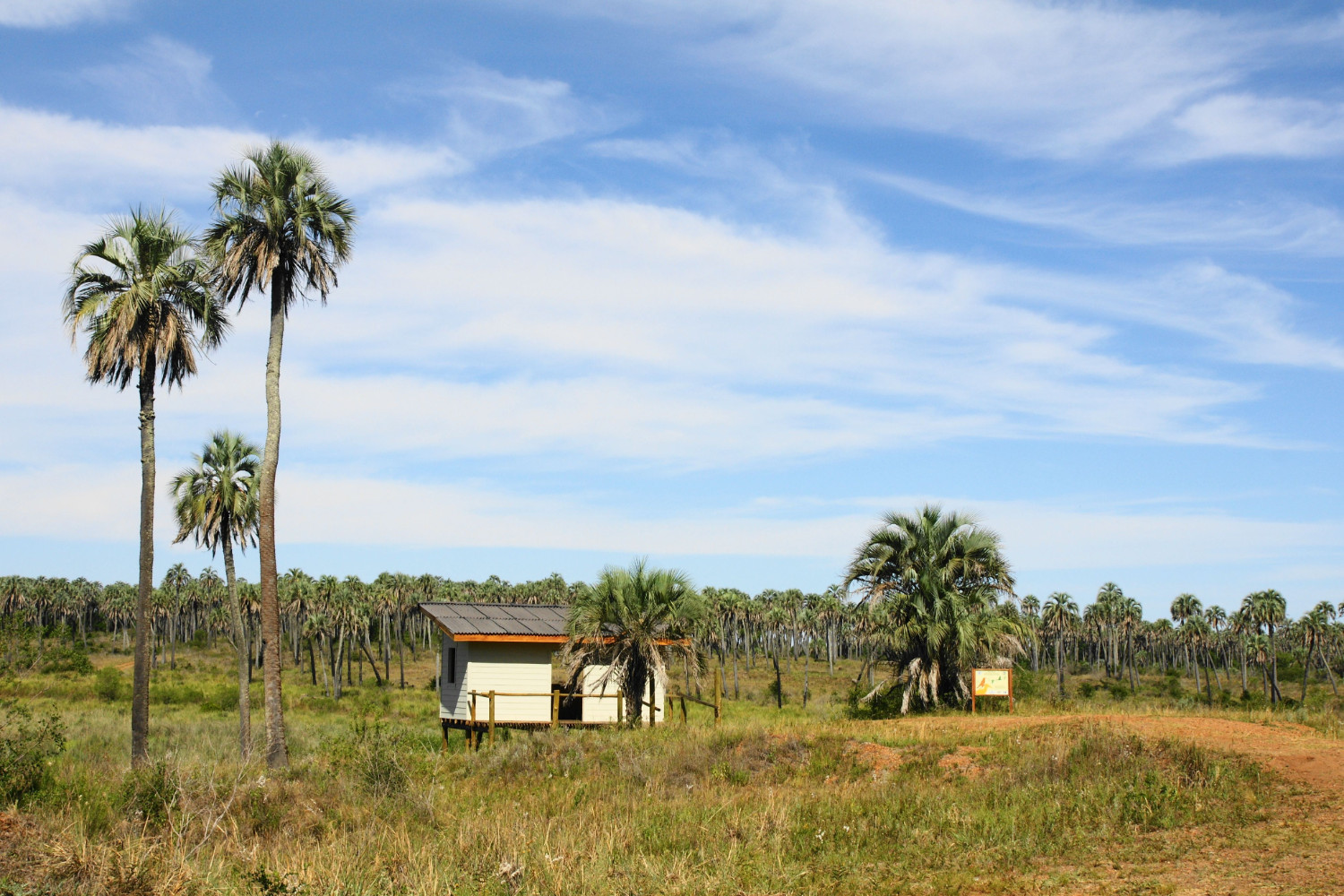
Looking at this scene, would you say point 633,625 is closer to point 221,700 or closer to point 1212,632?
point 221,700

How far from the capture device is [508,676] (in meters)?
28.9

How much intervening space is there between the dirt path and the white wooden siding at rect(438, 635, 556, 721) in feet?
55.2

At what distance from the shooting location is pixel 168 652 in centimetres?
10944

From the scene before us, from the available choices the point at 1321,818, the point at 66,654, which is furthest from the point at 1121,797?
the point at 66,654

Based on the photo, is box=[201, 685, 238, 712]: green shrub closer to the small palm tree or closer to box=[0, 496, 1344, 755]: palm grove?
box=[0, 496, 1344, 755]: palm grove

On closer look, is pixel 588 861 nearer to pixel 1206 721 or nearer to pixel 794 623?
pixel 1206 721

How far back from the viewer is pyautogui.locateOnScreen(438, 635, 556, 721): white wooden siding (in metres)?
28.7

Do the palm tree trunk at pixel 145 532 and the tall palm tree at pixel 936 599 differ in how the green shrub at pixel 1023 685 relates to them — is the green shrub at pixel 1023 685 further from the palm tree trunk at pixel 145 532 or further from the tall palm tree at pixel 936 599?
the palm tree trunk at pixel 145 532

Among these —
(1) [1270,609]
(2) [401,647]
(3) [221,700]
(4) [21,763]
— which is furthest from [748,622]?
(4) [21,763]

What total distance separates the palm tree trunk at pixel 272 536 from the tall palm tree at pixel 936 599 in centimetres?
1437

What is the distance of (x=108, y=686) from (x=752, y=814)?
183 feet

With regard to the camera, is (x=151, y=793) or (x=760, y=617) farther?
(x=760, y=617)

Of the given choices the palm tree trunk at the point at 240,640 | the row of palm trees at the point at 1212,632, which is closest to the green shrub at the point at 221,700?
the palm tree trunk at the point at 240,640

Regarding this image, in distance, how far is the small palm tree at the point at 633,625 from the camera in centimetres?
2484
